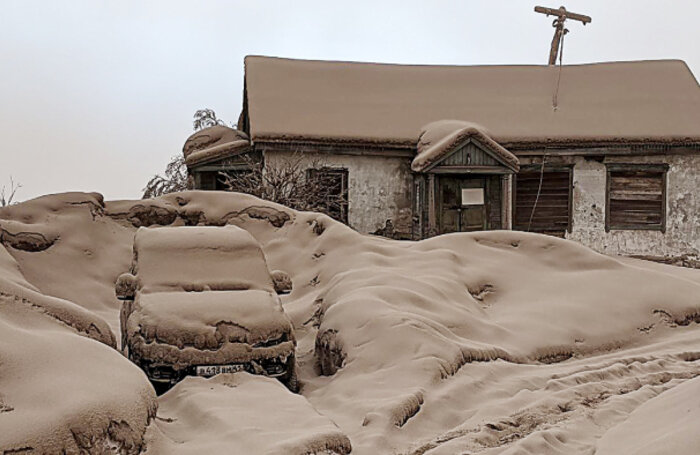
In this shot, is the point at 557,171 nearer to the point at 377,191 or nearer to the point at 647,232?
the point at 647,232

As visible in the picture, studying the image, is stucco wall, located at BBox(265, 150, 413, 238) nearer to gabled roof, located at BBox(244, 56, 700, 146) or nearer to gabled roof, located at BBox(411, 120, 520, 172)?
gabled roof, located at BBox(244, 56, 700, 146)

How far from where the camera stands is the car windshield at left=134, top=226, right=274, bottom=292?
24.3 ft

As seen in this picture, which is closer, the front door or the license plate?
the license plate

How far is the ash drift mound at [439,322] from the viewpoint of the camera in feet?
18.7

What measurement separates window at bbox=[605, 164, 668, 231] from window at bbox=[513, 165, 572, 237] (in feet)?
3.64

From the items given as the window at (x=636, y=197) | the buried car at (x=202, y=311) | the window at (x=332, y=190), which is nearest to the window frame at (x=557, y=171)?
the window at (x=636, y=197)

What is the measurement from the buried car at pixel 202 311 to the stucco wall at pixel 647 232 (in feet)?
47.1

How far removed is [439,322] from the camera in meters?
8.27

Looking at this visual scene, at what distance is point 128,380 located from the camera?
5070 millimetres

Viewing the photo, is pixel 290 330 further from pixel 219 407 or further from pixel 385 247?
pixel 385 247

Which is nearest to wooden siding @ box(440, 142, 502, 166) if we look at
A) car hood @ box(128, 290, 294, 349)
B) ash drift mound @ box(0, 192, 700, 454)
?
ash drift mound @ box(0, 192, 700, 454)

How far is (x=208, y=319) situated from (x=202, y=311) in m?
0.12

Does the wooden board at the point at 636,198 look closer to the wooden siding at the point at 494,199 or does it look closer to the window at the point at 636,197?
the window at the point at 636,197

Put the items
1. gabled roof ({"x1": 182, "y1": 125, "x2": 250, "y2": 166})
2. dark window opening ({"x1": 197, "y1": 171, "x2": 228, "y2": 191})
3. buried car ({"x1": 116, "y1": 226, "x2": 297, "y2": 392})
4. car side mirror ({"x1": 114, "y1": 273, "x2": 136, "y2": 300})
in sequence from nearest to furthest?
buried car ({"x1": 116, "y1": 226, "x2": 297, "y2": 392})
car side mirror ({"x1": 114, "y1": 273, "x2": 136, "y2": 300})
dark window opening ({"x1": 197, "y1": 171, "x2": 228, "y2": 191})
gabled roof ({"x1": 182, "y1": 125, "x2": 250, "y2": 166})
